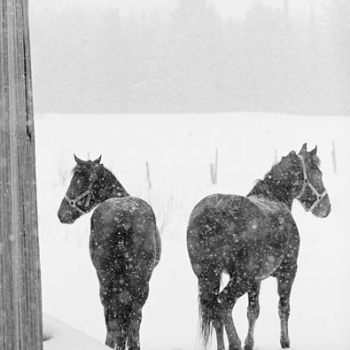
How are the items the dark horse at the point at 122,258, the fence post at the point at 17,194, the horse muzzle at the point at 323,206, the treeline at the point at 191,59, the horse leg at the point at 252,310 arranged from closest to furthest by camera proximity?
the fence post at the point at 17,194
the dark horse at the point at 122,258
the horse leg at the point at 252,310
the horse muzzle at the point at 323,206
the treeline at the point at 191,59

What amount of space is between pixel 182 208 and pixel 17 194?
36.9ft

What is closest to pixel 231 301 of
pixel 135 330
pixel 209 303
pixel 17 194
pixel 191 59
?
pixel 209 303

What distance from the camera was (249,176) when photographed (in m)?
13.1

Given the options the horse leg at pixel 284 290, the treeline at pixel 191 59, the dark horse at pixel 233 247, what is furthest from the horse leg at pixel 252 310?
the treeline at pixel 191 59

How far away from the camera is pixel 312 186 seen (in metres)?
3.43

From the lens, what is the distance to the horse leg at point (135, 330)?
2.85 metres

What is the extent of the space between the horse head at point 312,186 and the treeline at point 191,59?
49.5 ft

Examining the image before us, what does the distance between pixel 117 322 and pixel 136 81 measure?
17.4 metres

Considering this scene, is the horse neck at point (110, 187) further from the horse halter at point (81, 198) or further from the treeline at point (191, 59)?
the treeline at point (191, 59)

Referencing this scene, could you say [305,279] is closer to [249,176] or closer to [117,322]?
[249,176]

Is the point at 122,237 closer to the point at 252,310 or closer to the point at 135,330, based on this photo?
the point at 135,330

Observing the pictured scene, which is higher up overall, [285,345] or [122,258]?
[122,258]

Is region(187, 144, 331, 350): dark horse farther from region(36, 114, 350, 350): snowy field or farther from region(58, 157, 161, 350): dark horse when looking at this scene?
region(36, 114, 350, 350): snowy field

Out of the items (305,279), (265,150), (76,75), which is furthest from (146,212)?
(76,75)
